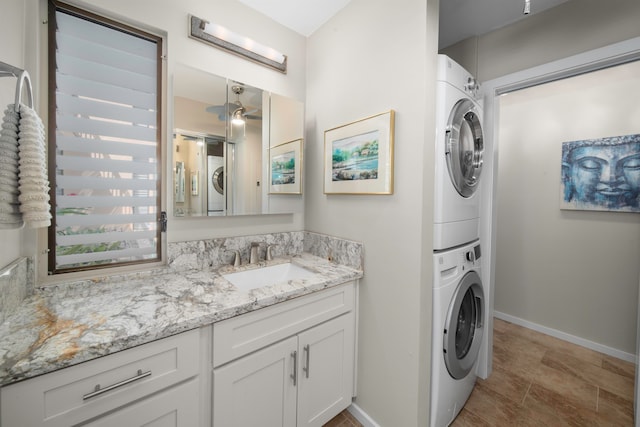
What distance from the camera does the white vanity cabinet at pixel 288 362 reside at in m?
1.04

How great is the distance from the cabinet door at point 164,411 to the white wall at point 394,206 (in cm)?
97

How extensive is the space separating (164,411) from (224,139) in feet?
4.52

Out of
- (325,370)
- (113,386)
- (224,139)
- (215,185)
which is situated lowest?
(325,370)

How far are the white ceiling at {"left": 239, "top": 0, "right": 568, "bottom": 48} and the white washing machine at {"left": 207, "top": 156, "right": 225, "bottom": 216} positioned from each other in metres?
1.08

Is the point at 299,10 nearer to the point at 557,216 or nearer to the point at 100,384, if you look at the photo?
the point at 100,384

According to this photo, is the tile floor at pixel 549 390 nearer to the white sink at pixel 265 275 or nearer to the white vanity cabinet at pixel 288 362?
the white vanity cabinet at pixel 288 362

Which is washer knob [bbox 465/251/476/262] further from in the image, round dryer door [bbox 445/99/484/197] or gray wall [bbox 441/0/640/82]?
gray wall [bbox 441/0/640/82]

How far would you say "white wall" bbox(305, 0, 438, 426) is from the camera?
4.17ft

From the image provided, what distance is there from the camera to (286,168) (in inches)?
73.3

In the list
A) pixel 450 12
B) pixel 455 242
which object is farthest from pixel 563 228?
pixel 450 12

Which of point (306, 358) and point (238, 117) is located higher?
point (238, 117)

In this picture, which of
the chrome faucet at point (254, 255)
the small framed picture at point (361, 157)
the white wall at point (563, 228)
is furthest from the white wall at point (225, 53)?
the white wall at point (563, 228)

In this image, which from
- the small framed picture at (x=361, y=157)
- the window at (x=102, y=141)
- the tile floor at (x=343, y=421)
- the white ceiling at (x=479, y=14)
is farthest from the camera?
the white ceiling at (x=479, y=14)

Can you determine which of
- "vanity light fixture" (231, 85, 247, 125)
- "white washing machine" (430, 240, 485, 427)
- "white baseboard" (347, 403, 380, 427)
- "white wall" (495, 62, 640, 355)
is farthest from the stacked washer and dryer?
"white wall" (495, 62, 640, 355)
